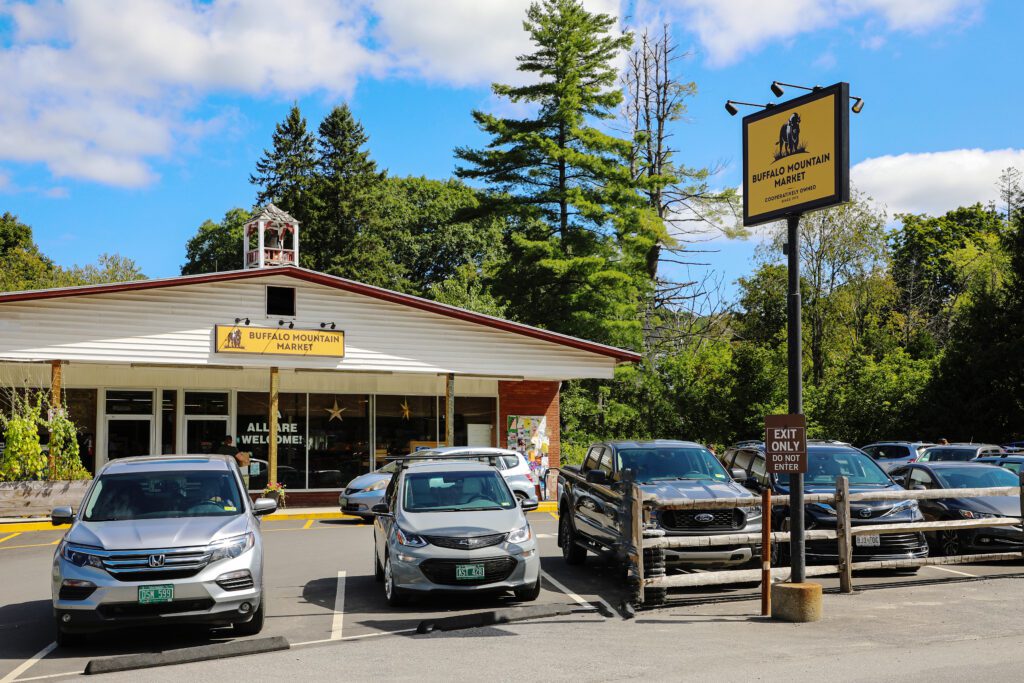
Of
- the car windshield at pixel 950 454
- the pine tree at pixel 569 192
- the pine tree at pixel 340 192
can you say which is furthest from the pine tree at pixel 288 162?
the car windshield at pixel 950 454

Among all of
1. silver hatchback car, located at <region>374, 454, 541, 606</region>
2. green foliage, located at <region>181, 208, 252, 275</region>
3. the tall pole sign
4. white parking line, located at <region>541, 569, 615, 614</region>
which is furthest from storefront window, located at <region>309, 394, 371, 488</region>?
green foliage, located at <region>181, 208, 252, 275</region>

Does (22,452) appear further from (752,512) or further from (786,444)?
(786,444)

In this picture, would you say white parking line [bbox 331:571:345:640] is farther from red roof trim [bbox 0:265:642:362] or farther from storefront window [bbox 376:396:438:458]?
storefront window [bbox 376:396:438:458]

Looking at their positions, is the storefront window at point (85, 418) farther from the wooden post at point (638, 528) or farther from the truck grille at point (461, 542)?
the wooden post at point (638, 528)

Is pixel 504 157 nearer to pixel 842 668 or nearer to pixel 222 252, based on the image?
pixel 222 252

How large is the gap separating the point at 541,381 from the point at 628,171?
13869 millimetres

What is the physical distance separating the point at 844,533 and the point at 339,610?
620 centimetres

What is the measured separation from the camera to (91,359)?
74.4 feet

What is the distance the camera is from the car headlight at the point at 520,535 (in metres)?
11.4

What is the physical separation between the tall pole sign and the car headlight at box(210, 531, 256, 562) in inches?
224

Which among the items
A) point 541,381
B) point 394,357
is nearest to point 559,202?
point 541,381

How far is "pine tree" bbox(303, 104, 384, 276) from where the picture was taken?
57.4 metres

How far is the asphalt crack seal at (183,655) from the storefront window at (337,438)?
1835 centimetres

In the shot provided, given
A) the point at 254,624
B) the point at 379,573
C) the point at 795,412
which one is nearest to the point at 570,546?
the point at 379,573
